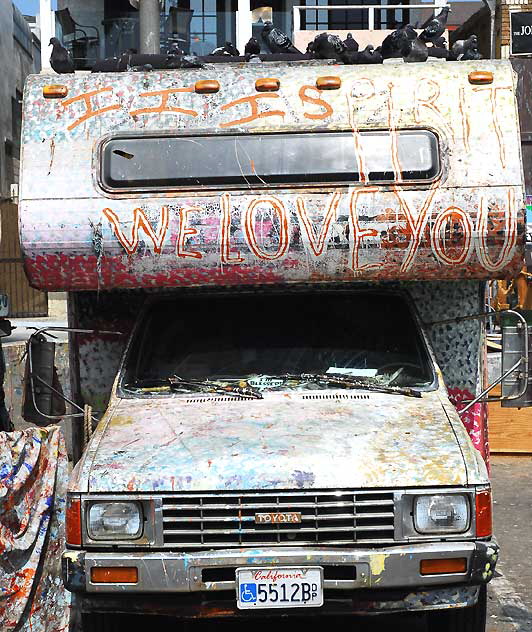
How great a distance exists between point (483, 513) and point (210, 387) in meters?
1.71

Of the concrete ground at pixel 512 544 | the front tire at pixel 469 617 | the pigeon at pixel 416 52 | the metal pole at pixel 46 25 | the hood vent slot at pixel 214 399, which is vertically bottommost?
the concrete ground at pixel 512 544

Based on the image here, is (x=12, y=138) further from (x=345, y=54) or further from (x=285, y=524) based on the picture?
(x=285, y=524)

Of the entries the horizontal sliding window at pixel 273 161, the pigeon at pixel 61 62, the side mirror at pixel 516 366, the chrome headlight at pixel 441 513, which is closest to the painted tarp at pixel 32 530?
the horizontal sliding window at pixel 273 161

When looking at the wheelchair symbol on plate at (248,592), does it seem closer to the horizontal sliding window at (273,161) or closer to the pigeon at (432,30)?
the horizontal sliding window at (273,161)

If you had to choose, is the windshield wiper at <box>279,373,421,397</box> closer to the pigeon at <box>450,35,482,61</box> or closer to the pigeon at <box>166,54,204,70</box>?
the pigeon at <box>166,54,204,70</box>

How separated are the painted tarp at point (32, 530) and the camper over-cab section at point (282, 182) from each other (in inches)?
44.5

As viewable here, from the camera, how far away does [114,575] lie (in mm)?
4625

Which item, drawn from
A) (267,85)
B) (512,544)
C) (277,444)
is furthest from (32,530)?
(512,544)

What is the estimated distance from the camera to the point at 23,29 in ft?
82.0

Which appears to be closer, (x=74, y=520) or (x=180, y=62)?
(x=74, y=520)

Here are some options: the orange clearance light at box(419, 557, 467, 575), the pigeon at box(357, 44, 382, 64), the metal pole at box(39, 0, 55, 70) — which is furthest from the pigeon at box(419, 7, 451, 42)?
the metal pole at box(39, 0, 55, 70)

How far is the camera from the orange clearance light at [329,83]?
5891 millimetres

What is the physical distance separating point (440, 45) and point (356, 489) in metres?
3.69

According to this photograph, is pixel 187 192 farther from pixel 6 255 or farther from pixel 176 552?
pixel 6 255
